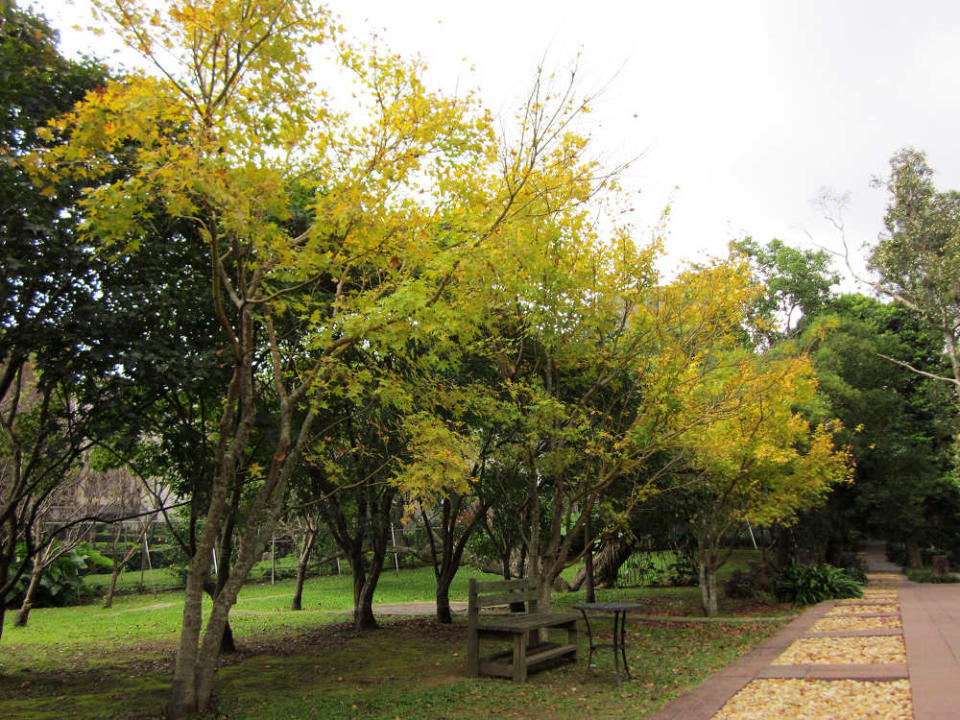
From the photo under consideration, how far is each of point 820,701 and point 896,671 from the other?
1384mm

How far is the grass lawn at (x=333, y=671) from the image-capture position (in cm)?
578

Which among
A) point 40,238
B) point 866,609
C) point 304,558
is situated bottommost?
point 866,609

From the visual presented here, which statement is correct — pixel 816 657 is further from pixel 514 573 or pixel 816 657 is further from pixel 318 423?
pixel 514 573

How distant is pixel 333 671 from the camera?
25.3 feet

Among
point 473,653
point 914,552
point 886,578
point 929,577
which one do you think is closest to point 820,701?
point 473,653

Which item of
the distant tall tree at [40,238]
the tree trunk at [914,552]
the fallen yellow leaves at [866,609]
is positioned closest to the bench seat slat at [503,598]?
the distant tall tree at [40,238]

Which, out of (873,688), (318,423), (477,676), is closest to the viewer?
(873,688)

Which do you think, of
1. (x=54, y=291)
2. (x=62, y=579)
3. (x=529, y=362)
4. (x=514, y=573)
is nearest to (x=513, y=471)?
(x=529, y=362)

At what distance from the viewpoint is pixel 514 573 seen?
18.5 meters

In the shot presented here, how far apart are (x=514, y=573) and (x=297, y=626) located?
782cm

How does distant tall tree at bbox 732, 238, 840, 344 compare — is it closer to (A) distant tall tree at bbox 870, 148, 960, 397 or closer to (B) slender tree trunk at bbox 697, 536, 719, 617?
(A) distant tall tree at bbox 870, 148, 960, 397

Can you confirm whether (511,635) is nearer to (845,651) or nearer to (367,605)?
(845,651)

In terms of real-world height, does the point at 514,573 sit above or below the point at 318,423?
below

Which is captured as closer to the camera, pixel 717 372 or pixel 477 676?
pixel 477 676
